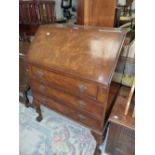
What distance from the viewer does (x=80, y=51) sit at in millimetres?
1085

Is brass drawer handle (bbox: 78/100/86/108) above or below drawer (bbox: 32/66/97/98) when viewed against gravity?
below

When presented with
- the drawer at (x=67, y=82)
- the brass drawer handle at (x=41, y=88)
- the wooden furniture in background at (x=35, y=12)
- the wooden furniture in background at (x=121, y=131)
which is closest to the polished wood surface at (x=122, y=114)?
the wooden furniture in background at (x=121, y=131)

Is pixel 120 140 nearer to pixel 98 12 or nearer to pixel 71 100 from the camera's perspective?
pixel 71 100

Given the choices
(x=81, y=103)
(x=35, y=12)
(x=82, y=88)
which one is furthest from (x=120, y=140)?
(x=35, y=12)

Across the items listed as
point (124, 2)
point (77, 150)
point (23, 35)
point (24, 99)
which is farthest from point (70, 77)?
point (124, 2)

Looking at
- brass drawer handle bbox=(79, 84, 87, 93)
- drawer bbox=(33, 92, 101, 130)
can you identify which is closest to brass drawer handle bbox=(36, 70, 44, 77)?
drawer bbox=(33, 92, 101, 130)

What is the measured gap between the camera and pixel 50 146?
1469mm

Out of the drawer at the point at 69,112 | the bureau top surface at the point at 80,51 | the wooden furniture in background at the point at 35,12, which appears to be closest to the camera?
the bureau top surface at the point at 80,51

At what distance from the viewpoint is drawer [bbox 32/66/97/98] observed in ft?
3.36

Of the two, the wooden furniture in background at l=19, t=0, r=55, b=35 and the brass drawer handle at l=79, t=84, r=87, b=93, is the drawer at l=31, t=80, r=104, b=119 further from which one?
the wooden furniture in background at l=19, t=0, r=55, b=35

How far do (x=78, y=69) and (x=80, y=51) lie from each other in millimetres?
144

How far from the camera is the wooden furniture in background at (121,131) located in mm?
1102

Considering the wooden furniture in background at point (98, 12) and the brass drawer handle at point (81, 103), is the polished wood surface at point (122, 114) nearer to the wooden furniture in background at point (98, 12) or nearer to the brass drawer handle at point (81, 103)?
the brass drawer handle at point (81, 103)
